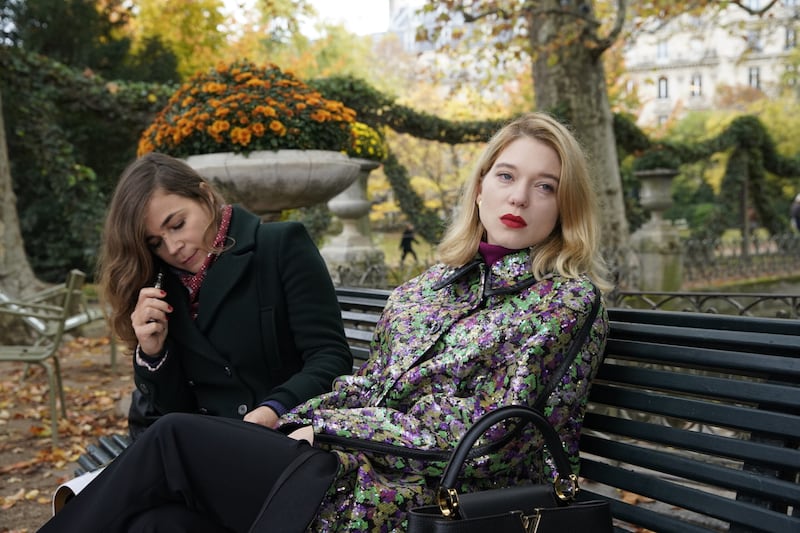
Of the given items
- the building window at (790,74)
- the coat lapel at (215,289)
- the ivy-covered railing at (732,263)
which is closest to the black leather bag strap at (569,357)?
the coat lapel at (215,289)

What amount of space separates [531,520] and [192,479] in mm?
829

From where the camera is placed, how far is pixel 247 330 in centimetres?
260

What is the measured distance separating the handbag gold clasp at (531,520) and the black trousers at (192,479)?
0.47 metres

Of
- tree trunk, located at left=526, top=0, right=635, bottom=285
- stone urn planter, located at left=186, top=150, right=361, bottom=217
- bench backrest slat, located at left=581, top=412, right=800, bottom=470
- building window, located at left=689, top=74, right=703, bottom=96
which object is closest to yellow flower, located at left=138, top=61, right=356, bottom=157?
stone urn planter, located at left=186, top=150, right=361, bottom=217

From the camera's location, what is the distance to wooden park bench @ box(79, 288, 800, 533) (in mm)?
1704

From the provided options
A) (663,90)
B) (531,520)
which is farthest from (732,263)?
(663,90)

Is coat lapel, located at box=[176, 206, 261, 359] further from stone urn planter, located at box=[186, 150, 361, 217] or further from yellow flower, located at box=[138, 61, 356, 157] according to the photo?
yellow flower, located at box=[138, 61, 356, 157]

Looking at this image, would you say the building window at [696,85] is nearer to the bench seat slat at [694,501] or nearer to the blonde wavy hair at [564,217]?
the blonde wavy hair at [564,217]

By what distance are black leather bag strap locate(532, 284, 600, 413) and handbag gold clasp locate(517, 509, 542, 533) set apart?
38 cm

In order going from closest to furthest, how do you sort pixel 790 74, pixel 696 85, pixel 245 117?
pixel 245 117 < pixel 790 74 < pixel 696 85

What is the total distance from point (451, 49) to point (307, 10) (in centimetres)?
354

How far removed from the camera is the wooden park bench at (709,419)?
5.59 ft

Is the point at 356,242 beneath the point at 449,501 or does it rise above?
beneath

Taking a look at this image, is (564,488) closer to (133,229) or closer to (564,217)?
(564,217)
